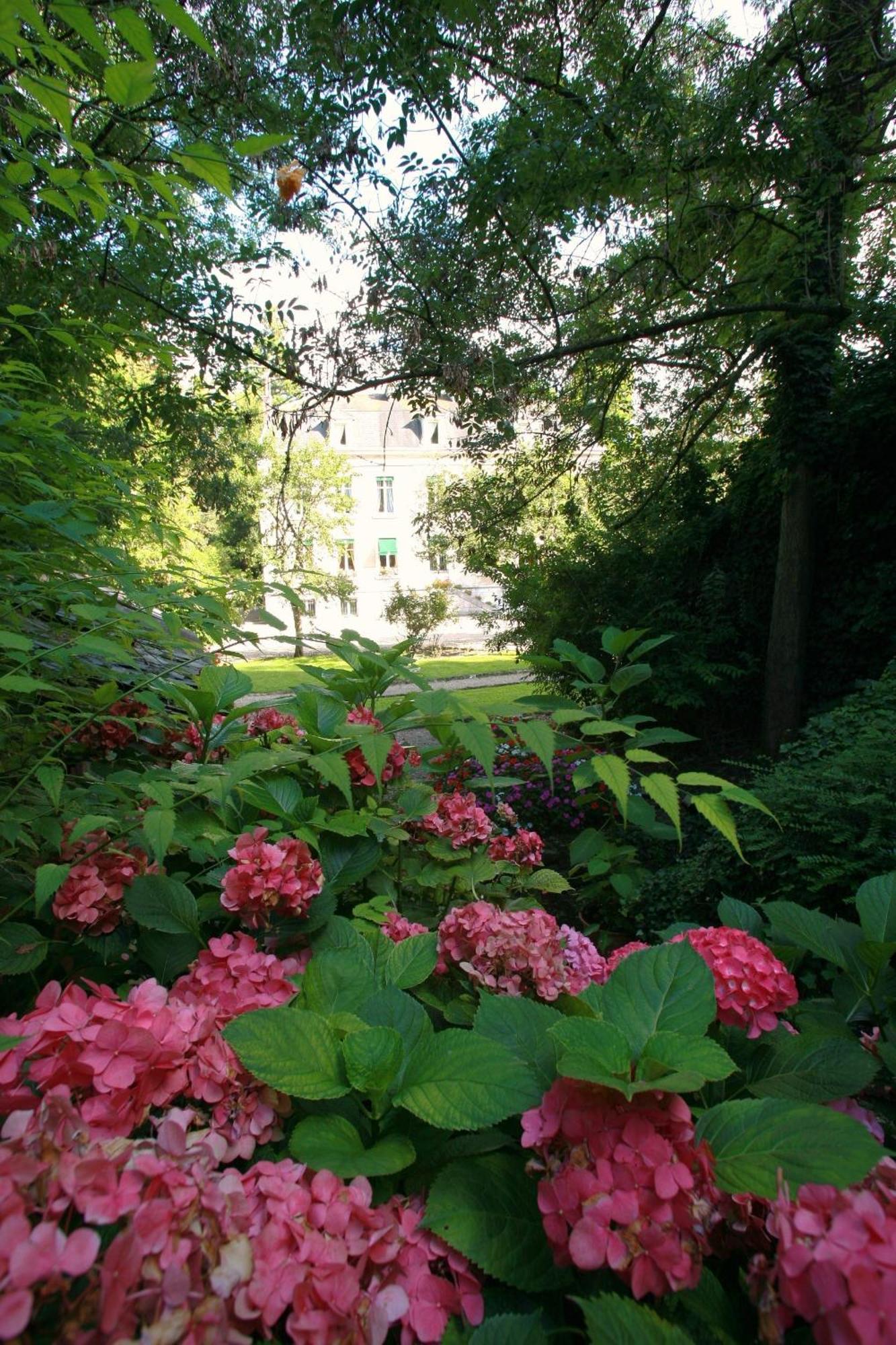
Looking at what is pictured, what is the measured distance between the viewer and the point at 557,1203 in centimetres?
57

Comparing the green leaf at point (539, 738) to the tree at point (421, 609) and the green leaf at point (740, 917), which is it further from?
the tree at point (421, 609)

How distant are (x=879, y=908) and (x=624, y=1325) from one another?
68 cm

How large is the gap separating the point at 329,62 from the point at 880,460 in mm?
5211

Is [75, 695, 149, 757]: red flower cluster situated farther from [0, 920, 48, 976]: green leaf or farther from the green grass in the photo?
the green grass

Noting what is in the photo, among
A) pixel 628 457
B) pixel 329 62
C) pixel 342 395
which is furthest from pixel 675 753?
pixel 329 62

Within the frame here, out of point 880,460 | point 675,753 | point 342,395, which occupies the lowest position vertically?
point 675,753

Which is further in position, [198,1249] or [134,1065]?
[134,1065]

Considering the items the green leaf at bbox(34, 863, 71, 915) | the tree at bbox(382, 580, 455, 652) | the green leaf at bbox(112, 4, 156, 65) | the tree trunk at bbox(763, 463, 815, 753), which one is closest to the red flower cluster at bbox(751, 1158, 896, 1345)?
the green leaf at bbox(34, 863, 71, 915)

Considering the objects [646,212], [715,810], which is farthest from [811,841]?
[646,212]

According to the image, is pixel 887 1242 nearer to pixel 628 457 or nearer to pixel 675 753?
pixel 675 753

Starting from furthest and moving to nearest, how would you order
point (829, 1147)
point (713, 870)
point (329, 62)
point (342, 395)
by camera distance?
point (342, 395) → point (329, 62) → point (713, 870) → point (829, 1147)

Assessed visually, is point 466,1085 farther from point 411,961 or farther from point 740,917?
point 740,917

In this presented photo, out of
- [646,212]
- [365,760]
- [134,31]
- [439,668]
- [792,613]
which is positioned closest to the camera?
[134,31]

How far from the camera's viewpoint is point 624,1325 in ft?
1.61
